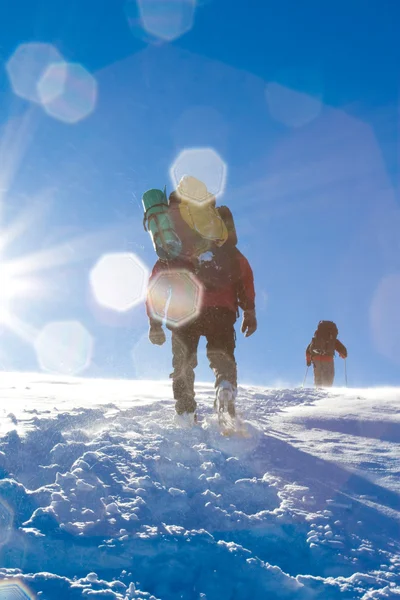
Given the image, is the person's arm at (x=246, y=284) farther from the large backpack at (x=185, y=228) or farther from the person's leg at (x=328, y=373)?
the person's leg at (x=328, y=373)

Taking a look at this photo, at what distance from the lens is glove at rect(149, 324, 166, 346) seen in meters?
5.74

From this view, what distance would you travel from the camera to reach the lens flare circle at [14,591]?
197 centimetres

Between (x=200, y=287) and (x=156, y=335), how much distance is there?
36.2 inches

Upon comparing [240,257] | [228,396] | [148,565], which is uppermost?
[240,257]

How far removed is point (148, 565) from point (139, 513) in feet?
1.56

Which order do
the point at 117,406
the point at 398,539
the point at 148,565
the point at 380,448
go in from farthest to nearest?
the point at 117,406, the point at 380,448, the point at 398,539, the point at 148,565

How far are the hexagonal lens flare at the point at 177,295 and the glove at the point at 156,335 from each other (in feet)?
0.69

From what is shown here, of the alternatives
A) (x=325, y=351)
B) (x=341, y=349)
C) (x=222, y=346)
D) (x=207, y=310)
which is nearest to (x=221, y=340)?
(x=222, y=346)

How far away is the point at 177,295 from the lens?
17.9 ft

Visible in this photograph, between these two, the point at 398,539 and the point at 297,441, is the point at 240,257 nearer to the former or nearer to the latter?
the point at 297,441

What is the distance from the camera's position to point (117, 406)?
5.91 metres

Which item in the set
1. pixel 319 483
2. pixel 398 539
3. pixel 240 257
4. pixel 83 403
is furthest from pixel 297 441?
pixel 83 403

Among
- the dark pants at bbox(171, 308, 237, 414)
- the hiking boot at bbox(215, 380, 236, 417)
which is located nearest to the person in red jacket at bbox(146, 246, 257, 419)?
the dark pants at bbox(171, 308, 237, 414)

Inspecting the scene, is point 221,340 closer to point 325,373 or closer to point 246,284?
point 246,284
